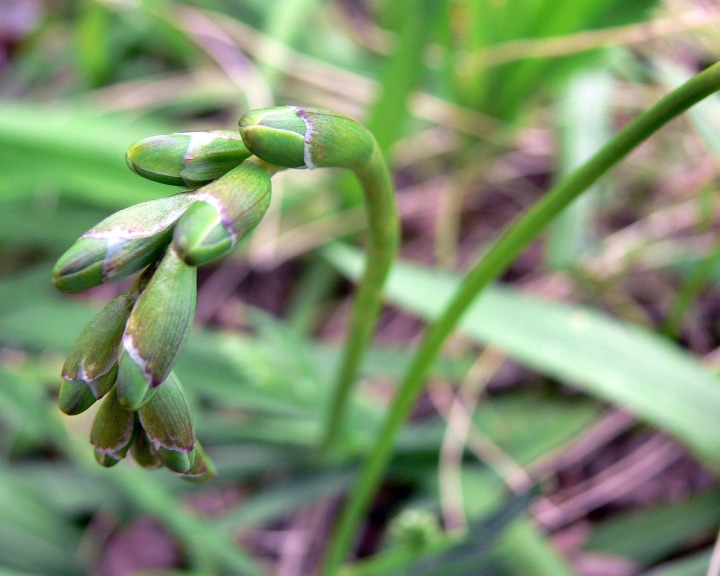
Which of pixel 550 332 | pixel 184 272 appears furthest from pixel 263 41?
pixel 184 272

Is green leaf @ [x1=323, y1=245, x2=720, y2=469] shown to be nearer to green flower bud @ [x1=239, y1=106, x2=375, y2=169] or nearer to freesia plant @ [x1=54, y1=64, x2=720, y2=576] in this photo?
freesia plant @ [x1=54, y1=64, x2=720, y2=576]

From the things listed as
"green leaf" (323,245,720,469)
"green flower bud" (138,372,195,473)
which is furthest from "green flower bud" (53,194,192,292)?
"green leaf" (323,245,720,469)

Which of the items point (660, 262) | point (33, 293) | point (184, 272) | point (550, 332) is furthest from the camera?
point (33, 293)

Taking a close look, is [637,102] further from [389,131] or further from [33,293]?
[33,293]

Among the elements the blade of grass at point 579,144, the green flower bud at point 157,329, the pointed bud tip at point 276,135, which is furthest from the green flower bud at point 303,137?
the blade of grass at point 579,144

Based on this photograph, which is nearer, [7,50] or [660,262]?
[660,262]

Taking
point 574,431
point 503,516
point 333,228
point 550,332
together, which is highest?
point 333,228

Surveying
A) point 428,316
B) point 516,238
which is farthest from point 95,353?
point 428,316
